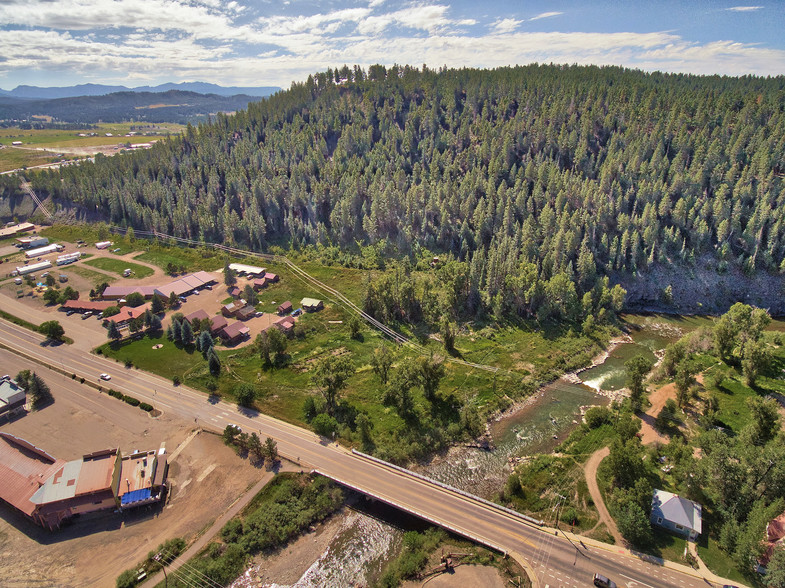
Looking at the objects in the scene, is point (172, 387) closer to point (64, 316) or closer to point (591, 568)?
point (64, 316)

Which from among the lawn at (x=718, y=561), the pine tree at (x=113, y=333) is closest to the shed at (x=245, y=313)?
the pine tree at (x=113, y=333)

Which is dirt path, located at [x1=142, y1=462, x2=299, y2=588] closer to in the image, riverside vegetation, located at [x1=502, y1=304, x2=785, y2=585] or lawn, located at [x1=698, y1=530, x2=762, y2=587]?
riverside vegetation, located at [x1=502, y1=304, x2=785, y2=585]

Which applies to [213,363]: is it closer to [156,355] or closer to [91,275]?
[156,355]

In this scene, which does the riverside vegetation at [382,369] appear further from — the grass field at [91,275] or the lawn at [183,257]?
the grass field at [91,275]

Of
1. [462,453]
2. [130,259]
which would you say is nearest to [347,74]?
[130,259]

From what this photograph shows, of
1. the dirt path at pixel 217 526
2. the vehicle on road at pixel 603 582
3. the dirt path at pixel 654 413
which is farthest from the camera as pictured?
the dirt path at pixel 654 413

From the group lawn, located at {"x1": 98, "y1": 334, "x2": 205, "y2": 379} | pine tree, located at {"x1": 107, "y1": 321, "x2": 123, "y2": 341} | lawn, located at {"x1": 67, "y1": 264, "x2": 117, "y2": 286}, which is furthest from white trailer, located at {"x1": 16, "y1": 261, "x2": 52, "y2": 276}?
lawn, located at {"x1": 98, "y1": 334, "x2": 205, "y2": 379}

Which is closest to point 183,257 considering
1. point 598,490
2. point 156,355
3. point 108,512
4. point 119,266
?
point 119,266
